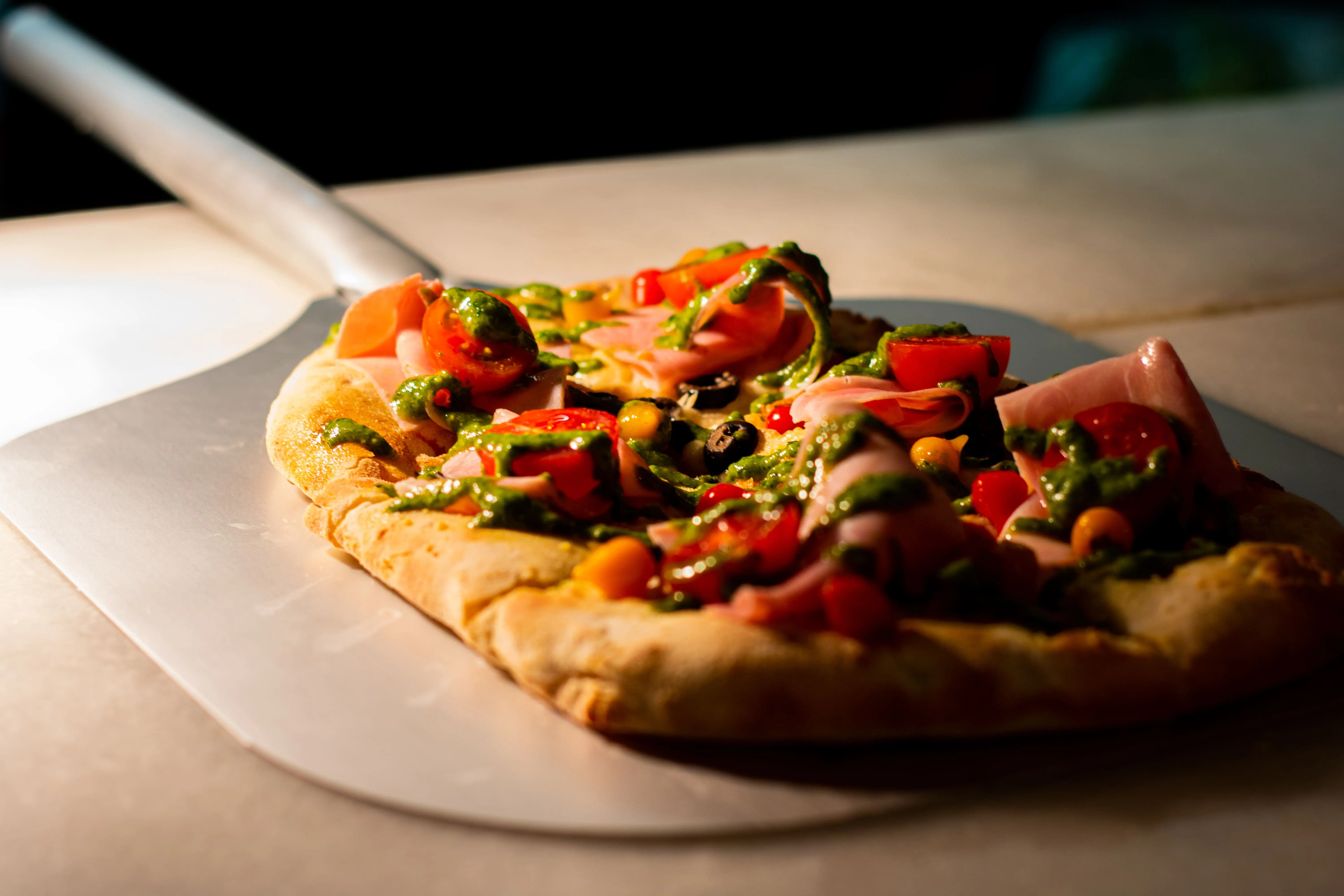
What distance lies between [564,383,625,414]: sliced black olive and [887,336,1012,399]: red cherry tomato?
2.50ft

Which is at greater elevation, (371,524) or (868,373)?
(868,373)

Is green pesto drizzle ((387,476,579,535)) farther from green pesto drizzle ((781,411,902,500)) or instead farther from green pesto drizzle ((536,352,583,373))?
green pesto drizzle ((536,352,583,373))

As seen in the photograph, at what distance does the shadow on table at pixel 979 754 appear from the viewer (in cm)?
224

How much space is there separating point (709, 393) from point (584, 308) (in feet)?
2.44

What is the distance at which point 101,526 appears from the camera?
10.2 feet

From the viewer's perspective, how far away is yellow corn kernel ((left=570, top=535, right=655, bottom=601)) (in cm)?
249

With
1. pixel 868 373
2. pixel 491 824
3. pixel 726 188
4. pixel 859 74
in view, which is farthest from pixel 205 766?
pixel 859 74

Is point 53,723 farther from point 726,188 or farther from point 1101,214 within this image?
point 1101,214

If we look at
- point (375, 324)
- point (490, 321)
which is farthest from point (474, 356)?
point (375, 324)

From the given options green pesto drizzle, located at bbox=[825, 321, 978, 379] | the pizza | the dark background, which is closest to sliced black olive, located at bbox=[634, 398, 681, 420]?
the pizza

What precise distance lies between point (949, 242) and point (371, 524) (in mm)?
4000

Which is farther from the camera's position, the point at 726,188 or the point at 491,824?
the point at 726,188

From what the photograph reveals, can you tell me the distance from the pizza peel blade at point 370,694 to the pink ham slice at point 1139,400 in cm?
57

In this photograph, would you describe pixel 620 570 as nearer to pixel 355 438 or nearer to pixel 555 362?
pixel 355 438
